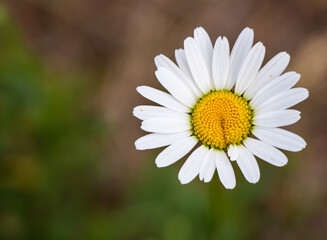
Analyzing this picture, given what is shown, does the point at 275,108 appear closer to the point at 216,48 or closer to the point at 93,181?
the point at 216,48

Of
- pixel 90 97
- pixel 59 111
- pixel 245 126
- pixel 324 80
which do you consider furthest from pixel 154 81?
pixel 245 126

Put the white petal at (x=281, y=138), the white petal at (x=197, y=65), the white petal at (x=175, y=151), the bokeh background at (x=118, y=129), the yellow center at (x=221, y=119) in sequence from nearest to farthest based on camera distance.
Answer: the white petal at (x=281, y=138) → the white petal at (x=175, y=151) → the white petal at (x=197, y=65) → the yellow center at (x=221, y=119) → the bokeh background at (x=118, y=129)

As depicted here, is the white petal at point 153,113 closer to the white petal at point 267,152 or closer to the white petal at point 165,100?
the white petal at point 165,100

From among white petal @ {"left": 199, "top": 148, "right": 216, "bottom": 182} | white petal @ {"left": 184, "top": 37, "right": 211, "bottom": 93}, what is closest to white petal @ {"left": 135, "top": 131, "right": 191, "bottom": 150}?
white petal @ {"left": 199, "top": 148, "right": 216, "bottom": 182}

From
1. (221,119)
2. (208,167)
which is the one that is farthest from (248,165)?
(221,119)

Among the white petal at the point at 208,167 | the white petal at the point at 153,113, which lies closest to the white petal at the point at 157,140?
the white petal at the point at 153,113

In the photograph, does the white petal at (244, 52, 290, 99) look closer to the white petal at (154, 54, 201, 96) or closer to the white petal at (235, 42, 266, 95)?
the white petal at (235, 42, 266, 95)

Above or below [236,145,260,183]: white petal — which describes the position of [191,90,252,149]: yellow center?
above
